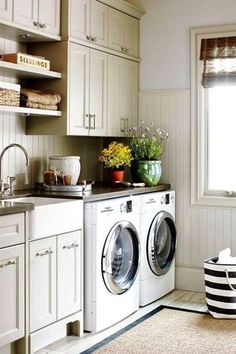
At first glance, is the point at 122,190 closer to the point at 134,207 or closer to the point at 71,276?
the point at 134,207

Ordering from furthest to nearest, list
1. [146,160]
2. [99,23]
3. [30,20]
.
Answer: [146,160] < [99,23] < [30,20]

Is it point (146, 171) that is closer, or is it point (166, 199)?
point (146, 171)

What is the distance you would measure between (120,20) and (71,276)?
243cm

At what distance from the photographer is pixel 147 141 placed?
502cm

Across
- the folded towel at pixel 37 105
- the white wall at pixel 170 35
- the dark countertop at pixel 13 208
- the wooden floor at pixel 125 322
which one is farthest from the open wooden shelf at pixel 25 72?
the wooden floor at pixel 125 322

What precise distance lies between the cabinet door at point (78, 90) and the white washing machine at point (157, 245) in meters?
0.77

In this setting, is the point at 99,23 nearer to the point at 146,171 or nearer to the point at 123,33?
the point at 123,33

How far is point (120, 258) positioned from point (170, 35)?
2228 millimetres

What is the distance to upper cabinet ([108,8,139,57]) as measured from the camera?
489cm

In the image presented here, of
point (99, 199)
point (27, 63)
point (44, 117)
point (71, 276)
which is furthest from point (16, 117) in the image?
point (71, 276)

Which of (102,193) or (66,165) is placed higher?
(66,165)

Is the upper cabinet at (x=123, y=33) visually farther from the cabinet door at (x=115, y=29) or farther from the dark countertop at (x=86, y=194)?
the dark countertop at (x=86, y=194)

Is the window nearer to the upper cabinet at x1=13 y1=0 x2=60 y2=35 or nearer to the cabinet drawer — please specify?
the upper cabinet at x1=13 y1=0 x2=60 y2=35

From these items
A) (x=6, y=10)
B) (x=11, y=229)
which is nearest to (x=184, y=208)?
(x=11, y=229)
